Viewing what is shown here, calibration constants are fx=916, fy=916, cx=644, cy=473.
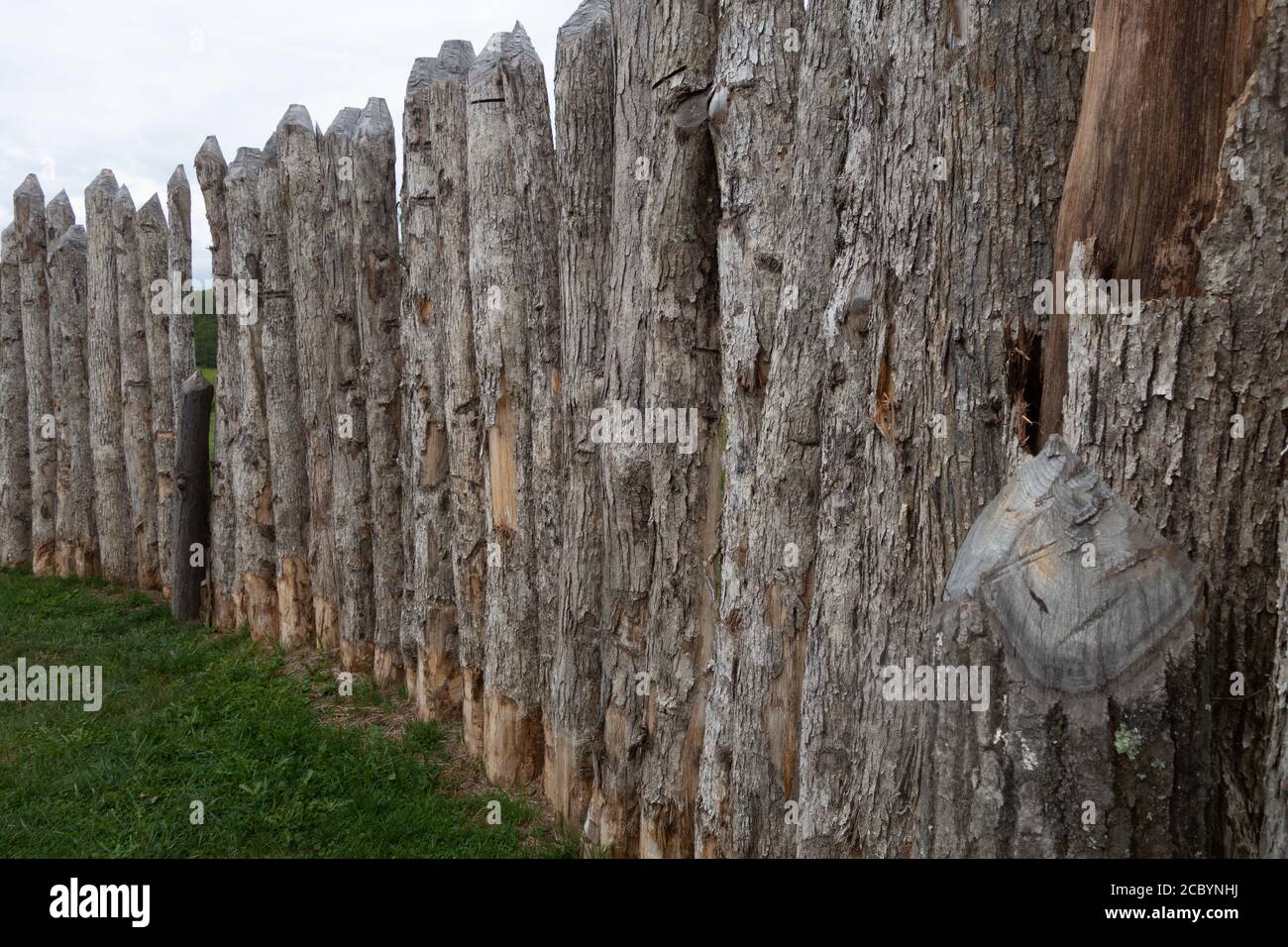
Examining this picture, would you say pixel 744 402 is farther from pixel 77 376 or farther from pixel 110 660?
pixel 77 376

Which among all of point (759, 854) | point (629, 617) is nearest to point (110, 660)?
point (629, 617)

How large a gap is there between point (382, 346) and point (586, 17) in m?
2.51

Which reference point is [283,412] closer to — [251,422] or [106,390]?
[251,422]

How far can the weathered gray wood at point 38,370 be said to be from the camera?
28.9 ft

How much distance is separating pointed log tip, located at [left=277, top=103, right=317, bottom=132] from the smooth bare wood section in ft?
17.7

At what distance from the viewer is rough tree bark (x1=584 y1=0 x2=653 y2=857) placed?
138 inches

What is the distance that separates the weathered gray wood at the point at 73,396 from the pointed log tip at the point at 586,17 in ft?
21.0

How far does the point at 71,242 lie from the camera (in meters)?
8.52

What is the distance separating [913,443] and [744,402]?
2.53 feet

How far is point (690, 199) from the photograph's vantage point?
11.1 feet

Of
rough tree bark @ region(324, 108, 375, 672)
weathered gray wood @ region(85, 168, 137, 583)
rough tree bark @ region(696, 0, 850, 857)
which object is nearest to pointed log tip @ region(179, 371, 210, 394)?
weathered gray wood @ region(85, 168, 137, 583)

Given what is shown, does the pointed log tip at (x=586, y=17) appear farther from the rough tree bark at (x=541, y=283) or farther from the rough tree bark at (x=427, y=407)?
the rough tree bark at (x=427, y=407)

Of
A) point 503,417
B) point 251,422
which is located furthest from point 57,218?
point 503,417

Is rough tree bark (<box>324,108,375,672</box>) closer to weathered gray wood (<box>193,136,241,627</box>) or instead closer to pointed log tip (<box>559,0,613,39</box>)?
weathered gray wood (<box>193,136,241,627</box>)
